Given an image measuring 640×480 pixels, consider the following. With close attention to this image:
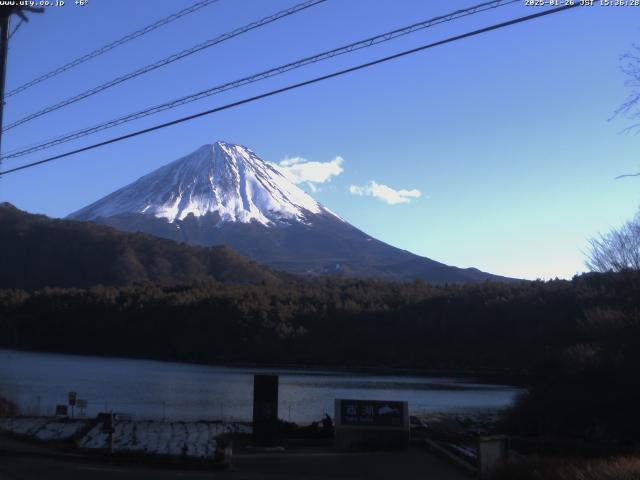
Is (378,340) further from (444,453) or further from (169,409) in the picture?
(444,453)

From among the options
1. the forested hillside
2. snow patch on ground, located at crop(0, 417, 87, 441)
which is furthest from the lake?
the forested hillside

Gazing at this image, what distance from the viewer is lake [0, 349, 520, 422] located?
36031 millimetres

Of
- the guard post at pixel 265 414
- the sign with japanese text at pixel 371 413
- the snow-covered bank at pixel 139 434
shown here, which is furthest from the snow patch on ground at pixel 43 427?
the sign with japanese text at pixel 371 413

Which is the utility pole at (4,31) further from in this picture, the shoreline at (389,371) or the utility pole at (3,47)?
the shoreline at (389,371)

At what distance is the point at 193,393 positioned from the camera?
45000mm

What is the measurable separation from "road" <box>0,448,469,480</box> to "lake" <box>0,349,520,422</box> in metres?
14.5

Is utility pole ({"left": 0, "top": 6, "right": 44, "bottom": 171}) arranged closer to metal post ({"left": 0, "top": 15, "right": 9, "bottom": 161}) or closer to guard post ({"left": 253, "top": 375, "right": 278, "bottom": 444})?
metal post ({"left": 0, "top": 15, "right": 9, "bottom": 161})

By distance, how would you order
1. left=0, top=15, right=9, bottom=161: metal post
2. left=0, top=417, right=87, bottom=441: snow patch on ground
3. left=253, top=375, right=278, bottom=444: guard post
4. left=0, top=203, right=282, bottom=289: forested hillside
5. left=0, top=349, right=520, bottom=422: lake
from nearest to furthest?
1. left=0, top=15, right=9, bottom=161: metal post
2. left=253, top=375, right=278, bottom=444: guard post
3. left=0, top=417, right=87, bottom=441: snow patch on ground
4. left=0, top=349, right=520, bottom=422: lake
5. left=0, top=203, right=282, bottom=289: forested hillside

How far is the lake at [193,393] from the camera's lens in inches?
1419

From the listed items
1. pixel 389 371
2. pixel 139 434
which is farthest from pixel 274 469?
pixel 389 371

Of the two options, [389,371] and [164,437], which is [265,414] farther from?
[389,371]

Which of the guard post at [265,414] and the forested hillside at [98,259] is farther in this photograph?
the forested hillside at [98,259]

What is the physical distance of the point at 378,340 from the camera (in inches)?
3474

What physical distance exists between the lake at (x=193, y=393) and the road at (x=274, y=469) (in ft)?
47.5
